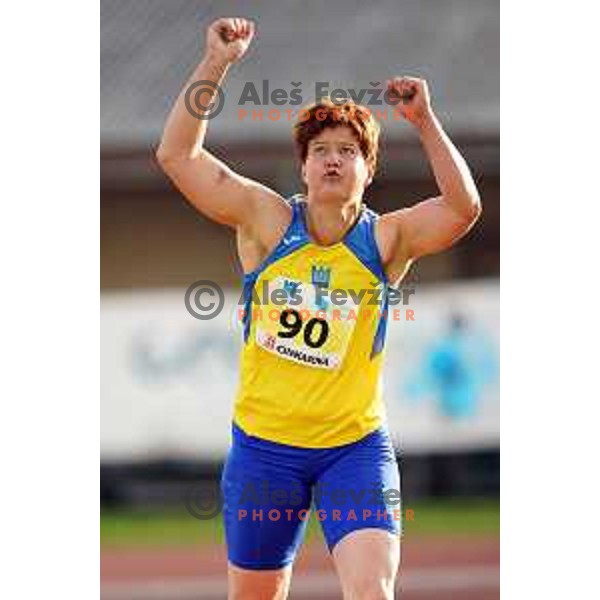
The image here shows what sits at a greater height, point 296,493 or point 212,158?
point 212,158

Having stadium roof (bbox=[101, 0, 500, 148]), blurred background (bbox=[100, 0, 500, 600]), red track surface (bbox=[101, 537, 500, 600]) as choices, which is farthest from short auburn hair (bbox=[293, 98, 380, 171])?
red track surface (bbox=[101, 537, 500, 600])

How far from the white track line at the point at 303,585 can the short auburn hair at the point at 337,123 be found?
5527 millimetres

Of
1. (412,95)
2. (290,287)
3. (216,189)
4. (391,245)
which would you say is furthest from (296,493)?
(412,95)

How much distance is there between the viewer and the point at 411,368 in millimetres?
11562

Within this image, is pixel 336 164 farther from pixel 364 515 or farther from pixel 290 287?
pixel 364 515

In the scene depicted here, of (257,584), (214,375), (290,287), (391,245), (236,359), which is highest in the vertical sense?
(391,245)

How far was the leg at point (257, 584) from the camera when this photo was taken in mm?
4703

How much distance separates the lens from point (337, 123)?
4.55 m

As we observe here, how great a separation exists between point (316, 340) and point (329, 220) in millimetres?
372
